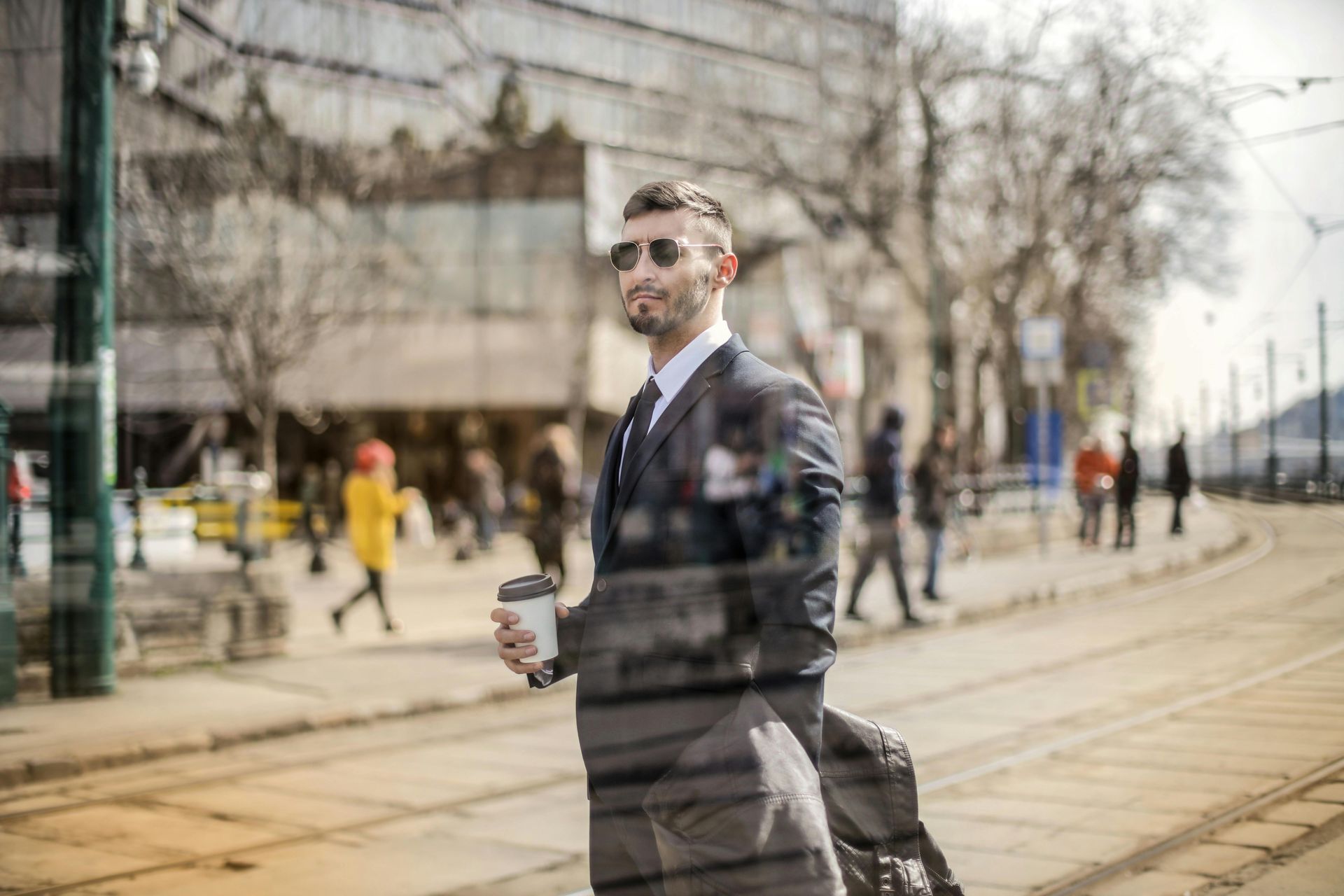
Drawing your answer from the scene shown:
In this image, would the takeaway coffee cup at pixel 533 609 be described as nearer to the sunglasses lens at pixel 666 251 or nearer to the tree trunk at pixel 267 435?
the sunglasses lens at pixel 666 251

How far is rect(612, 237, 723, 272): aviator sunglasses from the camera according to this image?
2.45 m

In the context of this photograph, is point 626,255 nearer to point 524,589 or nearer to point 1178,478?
point 524,589

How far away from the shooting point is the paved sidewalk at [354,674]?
731 cm

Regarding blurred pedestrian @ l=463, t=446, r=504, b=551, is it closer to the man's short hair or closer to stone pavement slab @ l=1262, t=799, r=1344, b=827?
stone pavement slab @ l=1262, t=799, r=1344, b=827

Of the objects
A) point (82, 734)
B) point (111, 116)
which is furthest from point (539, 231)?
point (82, 734)

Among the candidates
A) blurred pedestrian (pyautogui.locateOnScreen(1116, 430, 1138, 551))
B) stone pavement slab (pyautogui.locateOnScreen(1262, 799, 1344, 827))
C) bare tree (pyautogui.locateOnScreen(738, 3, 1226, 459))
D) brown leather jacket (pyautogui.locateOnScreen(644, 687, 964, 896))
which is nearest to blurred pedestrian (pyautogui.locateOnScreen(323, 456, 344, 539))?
bare tree (pyautogui.locateOnScreen(738, 3, 1226, 459))

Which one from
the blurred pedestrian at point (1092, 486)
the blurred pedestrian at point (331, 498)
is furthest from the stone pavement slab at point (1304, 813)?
the blurred pedestrian at point (331, 498)

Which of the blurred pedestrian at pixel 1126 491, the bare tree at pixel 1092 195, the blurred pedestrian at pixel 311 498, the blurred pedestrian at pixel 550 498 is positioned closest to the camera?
the bare tree at pixel 1092 195

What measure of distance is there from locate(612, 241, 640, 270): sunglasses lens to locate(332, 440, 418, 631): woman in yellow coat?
9.62m

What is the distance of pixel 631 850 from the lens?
2457 millimetres

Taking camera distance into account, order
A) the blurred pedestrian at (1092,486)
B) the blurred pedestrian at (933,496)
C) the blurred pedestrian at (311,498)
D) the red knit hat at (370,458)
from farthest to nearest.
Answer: the blurred pedestrian at (311,498), the blurred pedestrian at (1092,486), the blurred pedestrian at (933,496), the red knit hat at (370,458)

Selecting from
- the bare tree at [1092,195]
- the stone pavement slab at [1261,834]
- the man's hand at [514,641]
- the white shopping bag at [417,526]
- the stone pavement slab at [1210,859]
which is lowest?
the stone pavement slab at [1210,859]

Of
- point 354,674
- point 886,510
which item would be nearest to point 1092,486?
point 886,510

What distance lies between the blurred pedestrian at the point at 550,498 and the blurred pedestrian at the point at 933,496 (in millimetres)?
3625
